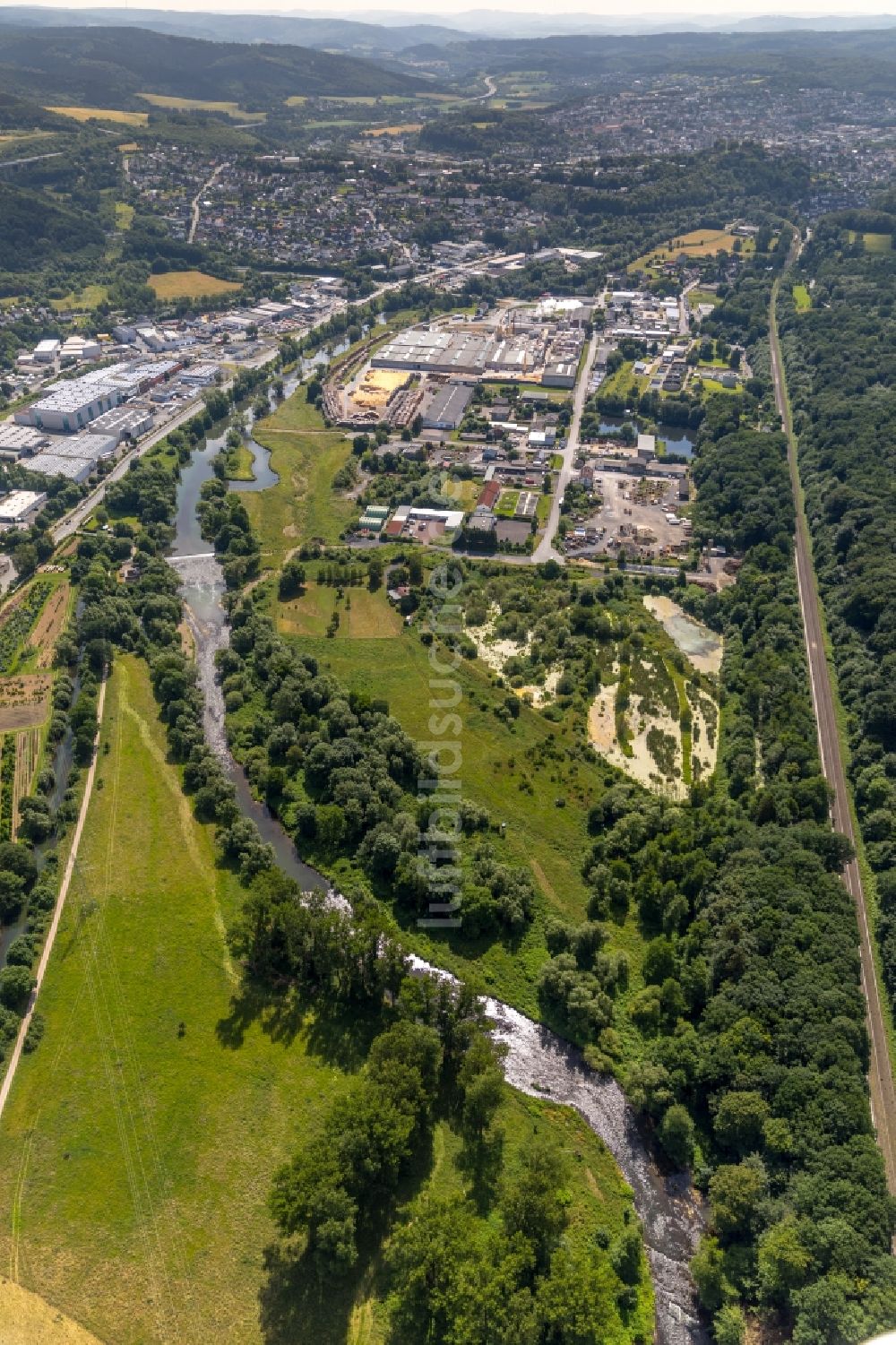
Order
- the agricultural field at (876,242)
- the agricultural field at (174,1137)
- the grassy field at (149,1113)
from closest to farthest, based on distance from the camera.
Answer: the agricultural field at (174,1137) → the grassy field at (149,1113) → the agricultural field at (876,242)

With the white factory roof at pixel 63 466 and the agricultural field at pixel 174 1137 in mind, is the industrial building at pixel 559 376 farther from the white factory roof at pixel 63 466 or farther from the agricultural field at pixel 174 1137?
the agricultural field at pixel 174 1137

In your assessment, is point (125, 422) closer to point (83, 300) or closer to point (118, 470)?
point (118, 470)

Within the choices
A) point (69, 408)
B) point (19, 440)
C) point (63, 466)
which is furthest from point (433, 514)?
point (19, 440)

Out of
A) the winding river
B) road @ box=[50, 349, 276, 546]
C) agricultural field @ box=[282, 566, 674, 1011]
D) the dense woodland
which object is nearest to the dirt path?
the winding river

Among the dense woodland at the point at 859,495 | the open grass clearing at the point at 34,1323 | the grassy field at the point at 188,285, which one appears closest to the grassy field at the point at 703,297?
the dense woodland at the point at 859,495

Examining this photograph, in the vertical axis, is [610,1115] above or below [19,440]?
below

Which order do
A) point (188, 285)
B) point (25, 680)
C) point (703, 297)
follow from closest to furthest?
1. point (25, 680)
2. point (188, 285)
3. point (703, 297)

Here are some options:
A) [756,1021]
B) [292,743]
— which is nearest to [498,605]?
[292,743]
